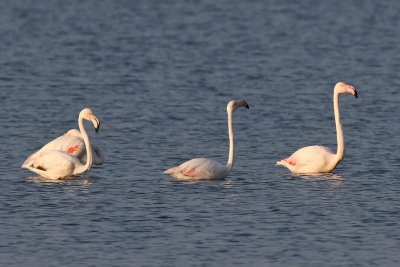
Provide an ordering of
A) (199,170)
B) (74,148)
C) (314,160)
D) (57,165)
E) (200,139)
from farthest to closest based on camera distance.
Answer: (200,139), (74,148), (314,160), (57,165), (199,170)

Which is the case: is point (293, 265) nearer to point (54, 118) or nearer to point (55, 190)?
point (55, 190)

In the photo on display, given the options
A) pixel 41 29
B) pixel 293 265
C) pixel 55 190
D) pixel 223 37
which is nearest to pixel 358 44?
pixel 223 37

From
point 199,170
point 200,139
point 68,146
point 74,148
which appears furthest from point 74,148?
point 200,139

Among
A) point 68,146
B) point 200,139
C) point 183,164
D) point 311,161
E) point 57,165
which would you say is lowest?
point 311,161

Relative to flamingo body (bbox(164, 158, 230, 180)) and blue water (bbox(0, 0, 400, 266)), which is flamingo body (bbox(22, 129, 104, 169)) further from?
flamingo body (bbox(164, 158, 230, 180))

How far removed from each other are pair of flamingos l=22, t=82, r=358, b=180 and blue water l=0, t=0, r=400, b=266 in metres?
0.19

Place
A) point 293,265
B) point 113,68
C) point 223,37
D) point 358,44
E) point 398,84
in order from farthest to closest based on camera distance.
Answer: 1. point 223,37
2. point 358,44
3. point 113,68
4. point 398,84
5. point 293,265

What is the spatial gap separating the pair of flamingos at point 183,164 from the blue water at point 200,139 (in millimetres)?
193

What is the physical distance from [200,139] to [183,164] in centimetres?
408

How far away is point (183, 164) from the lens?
18469 mm

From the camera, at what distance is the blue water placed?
1459cm

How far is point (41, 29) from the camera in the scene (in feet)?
149

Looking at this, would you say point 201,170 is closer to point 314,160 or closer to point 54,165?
point 314,160

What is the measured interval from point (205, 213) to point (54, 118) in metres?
9.44
